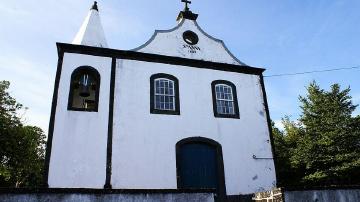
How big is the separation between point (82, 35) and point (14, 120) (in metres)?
8.80

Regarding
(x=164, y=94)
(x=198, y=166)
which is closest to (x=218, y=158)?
(x=198, y=166)

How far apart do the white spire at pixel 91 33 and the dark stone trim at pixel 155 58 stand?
40 centimetres

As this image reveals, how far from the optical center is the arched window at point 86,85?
11.1m

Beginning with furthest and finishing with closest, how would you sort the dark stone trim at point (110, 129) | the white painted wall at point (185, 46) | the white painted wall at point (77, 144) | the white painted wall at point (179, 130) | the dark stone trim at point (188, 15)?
the dark stone trim at point (188, 15), the white painted wall at point (185, 46), the white painted wall at point (179, 130), the dark stone trim at point (110, 129), the white painted wall at point (77, 144)

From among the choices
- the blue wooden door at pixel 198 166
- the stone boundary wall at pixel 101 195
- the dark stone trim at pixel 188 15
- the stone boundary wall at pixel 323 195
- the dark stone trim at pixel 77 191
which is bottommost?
the stone boundary wall at pixel 323 195

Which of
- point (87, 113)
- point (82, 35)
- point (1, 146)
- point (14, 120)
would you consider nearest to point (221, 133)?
point (87, 113)

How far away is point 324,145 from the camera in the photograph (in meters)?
21.6

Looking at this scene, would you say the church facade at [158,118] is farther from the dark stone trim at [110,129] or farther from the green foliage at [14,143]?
the green foliage at [14,143]

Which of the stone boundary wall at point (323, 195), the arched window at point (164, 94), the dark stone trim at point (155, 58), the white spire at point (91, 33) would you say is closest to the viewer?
the stone boundary wall at point (323, 195)

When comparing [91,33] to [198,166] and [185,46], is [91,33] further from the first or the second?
[198,166]

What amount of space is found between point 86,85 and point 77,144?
220 centimetres

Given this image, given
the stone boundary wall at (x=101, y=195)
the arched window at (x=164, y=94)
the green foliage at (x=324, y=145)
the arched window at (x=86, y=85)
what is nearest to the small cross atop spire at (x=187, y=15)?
the arched window at (x=164, y=94)

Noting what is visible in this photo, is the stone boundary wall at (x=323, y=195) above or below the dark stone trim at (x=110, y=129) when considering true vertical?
below

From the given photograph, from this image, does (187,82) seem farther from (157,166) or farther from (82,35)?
(82,35)
